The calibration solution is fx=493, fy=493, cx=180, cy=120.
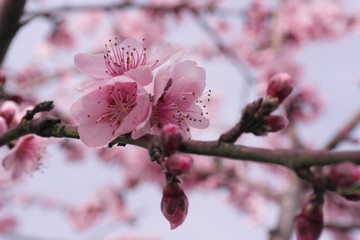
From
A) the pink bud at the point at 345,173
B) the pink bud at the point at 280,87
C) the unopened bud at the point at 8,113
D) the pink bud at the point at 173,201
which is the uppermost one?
the pink bud at the point at 345,173

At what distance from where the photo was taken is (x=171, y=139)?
1.07 meters

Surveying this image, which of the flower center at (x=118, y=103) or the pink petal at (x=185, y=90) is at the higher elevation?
the pink petal at (x=185, y=90)

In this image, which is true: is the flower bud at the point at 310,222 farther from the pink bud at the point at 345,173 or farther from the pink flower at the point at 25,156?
the pink flower at the point at 25,156

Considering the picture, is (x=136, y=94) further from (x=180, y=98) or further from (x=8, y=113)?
(x=8, y=113)

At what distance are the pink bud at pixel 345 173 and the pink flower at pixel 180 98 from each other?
549 millimetres

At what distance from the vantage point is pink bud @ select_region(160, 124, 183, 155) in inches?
41.9

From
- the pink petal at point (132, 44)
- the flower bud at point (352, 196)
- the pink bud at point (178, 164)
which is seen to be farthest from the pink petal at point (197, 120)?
the flower bud at point (352, 196)

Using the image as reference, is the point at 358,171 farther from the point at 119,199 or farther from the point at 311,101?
the point at 119,199

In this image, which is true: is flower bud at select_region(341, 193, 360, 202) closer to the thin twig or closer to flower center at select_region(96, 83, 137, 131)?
flower center at select_region(96, 83, 137, 131)

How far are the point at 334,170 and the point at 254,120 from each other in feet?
0.98

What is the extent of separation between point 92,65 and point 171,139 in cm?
46

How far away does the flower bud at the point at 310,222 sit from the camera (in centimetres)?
104

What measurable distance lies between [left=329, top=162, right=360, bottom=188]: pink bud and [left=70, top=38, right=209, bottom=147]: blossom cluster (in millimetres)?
534

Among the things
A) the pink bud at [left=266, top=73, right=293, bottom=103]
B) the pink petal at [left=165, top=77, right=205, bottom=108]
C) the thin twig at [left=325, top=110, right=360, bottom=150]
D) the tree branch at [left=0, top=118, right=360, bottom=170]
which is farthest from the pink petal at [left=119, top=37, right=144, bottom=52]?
the thin twig at [left=325, top=110, right=360, bottom=150]
